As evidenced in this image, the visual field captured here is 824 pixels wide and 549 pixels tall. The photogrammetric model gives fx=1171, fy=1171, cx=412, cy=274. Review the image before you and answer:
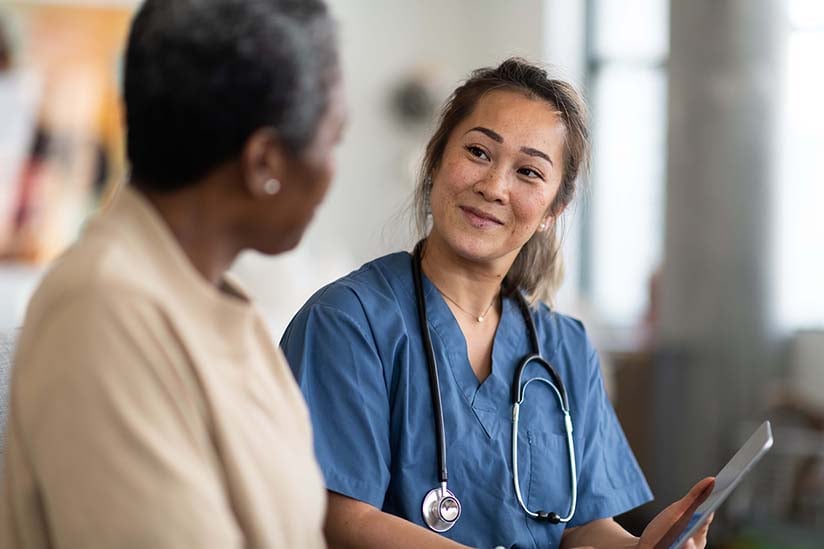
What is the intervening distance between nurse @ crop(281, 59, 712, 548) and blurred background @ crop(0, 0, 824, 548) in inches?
20.4

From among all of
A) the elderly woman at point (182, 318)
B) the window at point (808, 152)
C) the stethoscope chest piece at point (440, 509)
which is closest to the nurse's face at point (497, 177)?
the stethoscope chest piece at point (440, 509)

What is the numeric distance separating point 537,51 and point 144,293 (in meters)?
5.18

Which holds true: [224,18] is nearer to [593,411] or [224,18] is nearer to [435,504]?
[435,504]

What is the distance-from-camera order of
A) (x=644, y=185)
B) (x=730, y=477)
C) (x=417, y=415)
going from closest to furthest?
(x=730, y=477), (x=417, y=415), (x=644, y=185)

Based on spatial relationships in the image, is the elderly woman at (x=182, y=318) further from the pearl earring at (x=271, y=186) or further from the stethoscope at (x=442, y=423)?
the stethoscope at (x=442, y=423)

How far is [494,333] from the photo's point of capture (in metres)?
1.76

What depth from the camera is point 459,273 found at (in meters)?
1.74

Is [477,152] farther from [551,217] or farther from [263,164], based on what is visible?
[263,164]

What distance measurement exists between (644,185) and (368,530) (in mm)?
4794

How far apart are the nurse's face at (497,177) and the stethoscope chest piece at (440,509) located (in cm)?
34

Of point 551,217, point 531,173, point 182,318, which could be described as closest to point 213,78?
point 182,318

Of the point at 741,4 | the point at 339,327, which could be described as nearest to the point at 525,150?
the point at 339,327

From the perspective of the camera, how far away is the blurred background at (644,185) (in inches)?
167

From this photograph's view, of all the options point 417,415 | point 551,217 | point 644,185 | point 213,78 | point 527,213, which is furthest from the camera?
point 644,185
